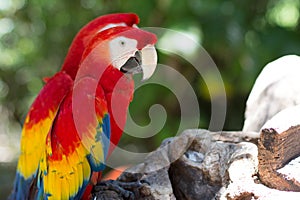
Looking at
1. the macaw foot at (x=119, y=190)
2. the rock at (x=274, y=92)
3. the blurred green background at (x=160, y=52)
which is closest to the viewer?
the macaw foot at (x=119, y=190)

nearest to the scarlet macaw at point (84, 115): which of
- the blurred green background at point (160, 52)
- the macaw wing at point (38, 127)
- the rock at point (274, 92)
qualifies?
the macaw wing at point (38, 127)

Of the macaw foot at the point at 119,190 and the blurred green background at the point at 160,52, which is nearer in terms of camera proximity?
the macaw foot at the point at 119,190

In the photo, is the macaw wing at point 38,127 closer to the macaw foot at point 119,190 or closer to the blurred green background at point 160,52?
the macaw foot at point 119,190

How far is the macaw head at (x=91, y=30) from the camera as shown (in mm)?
829

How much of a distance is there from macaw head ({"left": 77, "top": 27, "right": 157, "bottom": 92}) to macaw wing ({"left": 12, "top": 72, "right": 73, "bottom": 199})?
7 centimetres

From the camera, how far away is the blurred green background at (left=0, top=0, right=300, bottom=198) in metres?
1.51

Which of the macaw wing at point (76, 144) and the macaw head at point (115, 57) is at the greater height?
the macaw head at point (115, 57)

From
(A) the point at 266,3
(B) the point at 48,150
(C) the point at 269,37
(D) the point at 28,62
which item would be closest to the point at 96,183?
(B) the point at 48,150

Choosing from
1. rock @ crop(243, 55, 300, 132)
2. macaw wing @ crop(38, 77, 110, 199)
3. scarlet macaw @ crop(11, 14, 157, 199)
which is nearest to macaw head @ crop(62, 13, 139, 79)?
scarlet macaw @ crop(11, 14, 157, 199)

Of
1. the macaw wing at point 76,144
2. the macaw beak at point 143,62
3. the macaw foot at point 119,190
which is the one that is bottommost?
the macaw foot at point 119,190

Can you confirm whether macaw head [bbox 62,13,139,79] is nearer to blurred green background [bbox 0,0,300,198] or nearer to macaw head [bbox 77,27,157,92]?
macaw head [bbox 77,27,157,92]

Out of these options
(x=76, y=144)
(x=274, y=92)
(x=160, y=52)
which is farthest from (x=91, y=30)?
(x=160, y=52)

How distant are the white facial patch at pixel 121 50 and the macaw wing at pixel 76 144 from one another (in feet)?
0.21

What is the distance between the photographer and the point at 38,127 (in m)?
0.83
